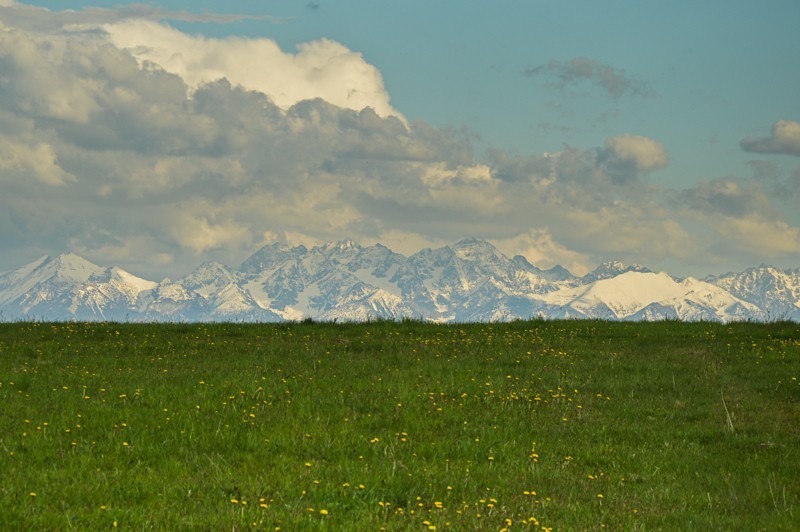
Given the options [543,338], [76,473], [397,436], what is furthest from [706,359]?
[76,473]

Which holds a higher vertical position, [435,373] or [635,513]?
[435,373]

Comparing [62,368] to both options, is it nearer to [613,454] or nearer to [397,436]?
[397,436]

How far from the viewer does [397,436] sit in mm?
18422

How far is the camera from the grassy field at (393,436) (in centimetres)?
1419

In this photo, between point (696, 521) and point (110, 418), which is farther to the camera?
point (110, 418)

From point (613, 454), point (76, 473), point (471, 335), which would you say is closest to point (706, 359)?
point (471, 335)

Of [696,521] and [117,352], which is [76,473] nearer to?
[696,521]

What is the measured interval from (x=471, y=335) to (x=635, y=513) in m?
20.2

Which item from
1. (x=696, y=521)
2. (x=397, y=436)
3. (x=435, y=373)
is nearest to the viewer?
(x=696, y=521)

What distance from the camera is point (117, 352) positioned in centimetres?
2945

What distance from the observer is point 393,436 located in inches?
730

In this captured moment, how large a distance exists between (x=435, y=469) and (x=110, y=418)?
701 centimetres

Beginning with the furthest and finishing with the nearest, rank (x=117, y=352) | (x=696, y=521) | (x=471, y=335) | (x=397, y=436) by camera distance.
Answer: (x=471, y=335), (x=117, y=352), (x=397, y=436), (x=696, y=521)

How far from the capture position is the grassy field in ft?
46.5
